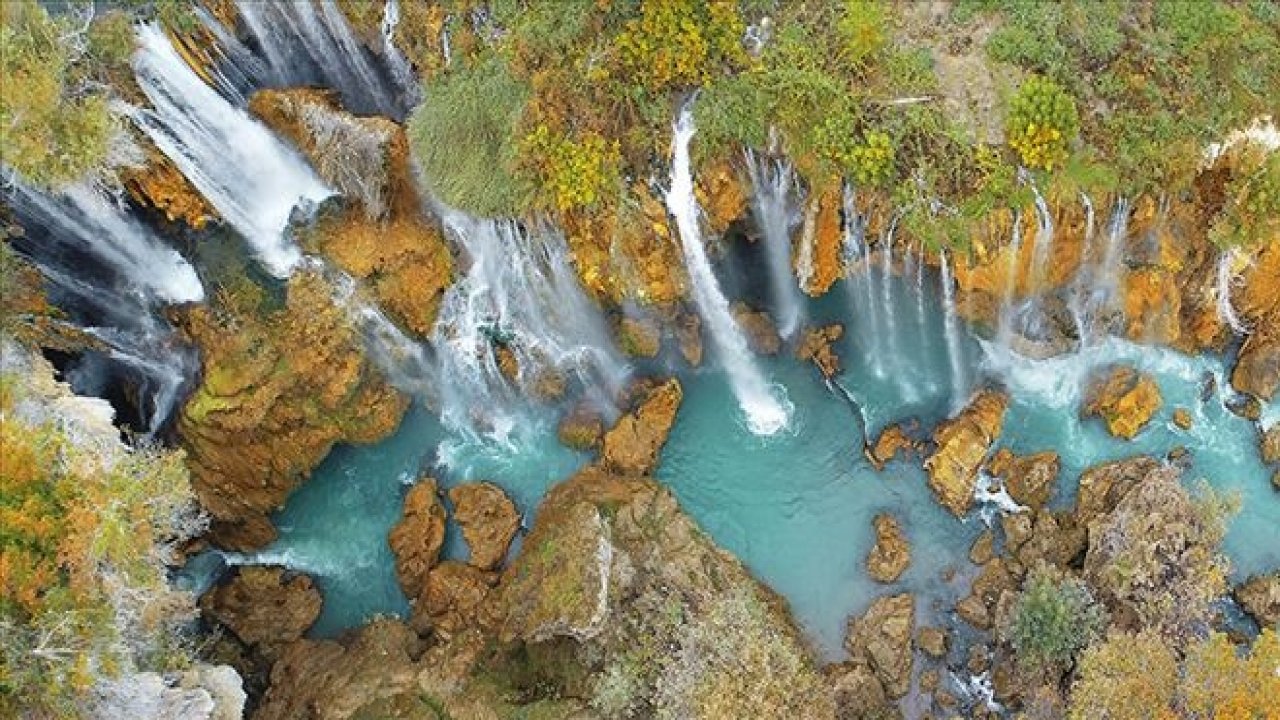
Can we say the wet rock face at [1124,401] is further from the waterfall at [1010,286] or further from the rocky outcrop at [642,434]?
the rocky outcrop at [642,434]

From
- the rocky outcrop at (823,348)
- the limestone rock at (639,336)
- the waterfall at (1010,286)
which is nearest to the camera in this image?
the waterfall at (1010,286)

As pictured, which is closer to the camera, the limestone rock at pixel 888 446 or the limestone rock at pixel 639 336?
the limestone rock at pixel 888 446

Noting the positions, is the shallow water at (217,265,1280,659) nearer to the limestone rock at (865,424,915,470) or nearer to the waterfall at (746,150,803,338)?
the limestone rock at (865,424,915,470)

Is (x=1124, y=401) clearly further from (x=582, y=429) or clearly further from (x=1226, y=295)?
(x=582, y=429)

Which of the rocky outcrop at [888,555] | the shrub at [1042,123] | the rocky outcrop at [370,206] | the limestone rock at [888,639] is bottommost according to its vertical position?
the limestone rock at [888,639]

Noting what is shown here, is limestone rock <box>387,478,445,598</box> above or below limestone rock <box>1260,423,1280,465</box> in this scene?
above

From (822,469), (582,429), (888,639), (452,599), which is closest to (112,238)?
(452,599)

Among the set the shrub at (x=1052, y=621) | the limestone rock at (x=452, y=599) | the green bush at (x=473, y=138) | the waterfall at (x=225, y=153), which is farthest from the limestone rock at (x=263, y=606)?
the shrub at (x=1052, y=621)

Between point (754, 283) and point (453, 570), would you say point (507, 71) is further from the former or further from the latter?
point (453, 570)

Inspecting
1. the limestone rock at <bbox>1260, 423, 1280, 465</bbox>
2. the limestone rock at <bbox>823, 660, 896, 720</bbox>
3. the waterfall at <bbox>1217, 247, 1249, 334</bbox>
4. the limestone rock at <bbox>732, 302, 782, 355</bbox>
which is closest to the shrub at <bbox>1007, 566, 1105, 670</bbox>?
the limestone rock at <bbox>823, 660, 896, 720</bbox>
